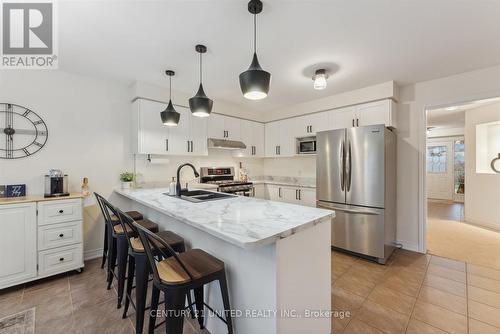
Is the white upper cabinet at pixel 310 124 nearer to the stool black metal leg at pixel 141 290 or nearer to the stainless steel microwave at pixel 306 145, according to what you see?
the stainless steel microwave at pixel 306 145

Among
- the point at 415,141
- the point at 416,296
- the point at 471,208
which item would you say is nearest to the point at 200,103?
the point at 416,296

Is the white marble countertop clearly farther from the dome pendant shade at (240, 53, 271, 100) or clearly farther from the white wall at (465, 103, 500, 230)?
the white wall at (465, 103, 500, 230)

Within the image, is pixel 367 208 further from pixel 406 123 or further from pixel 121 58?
pixel 121 58

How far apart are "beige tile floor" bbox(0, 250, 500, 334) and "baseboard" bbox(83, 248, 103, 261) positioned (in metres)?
0.36

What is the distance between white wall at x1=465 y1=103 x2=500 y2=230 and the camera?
4.30 metres

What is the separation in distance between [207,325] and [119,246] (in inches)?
40.9

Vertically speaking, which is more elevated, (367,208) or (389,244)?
(367,208)

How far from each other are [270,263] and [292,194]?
3182mm

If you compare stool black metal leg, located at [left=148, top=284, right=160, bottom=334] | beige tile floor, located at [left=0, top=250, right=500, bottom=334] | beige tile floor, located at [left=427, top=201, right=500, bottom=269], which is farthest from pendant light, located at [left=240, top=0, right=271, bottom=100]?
beige tile floor, located at [left=427, top=201, right=500, bottom=269]

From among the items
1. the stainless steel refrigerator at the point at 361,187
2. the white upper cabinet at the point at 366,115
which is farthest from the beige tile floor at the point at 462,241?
the white upper cabinet at the point at 366,115

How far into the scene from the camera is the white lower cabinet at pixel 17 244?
2199 mm

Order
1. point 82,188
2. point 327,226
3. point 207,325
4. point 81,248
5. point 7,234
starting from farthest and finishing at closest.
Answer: point 82,188 → point 81,248 → point 7,234 → point 207,325 → point 327,226

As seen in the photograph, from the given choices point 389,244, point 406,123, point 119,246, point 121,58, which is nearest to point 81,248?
point 119,246

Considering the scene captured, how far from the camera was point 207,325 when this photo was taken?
5.72ft
